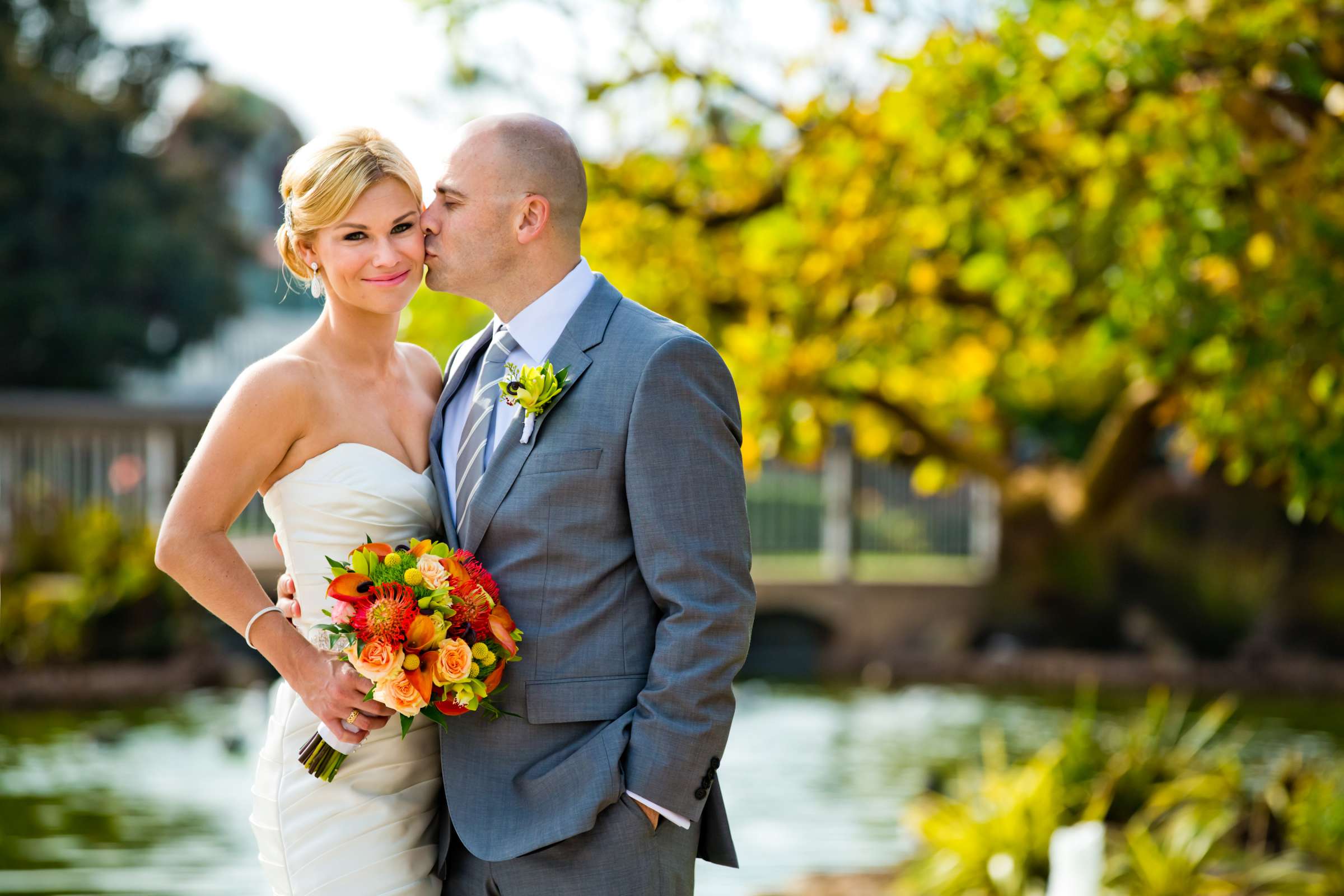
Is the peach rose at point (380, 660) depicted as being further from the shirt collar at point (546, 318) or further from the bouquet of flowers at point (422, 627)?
the shirt collar at point (546, 318)

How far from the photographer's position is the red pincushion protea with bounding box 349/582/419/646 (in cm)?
234

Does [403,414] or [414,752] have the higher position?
[403,414]

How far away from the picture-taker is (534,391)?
2.52 metres

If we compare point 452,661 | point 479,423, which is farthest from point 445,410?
point 452,661

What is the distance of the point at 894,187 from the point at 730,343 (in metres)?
0.98

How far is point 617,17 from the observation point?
628 cm

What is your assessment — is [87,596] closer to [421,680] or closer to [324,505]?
[324,505]

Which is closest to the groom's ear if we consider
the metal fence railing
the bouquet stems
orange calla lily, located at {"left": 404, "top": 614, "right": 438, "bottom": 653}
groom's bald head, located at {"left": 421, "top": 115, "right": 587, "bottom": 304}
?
groom's bald head, located at {"left": 421, "top": 115, "right": 587, "bottom": 304}

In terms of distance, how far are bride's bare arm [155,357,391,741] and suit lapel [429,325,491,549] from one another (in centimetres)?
31

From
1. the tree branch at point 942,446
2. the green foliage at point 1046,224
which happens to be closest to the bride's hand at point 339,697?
the green foliage at point 1046,224

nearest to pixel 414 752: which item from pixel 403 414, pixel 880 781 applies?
pixel 403 414

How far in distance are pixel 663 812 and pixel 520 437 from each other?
2.22 ft

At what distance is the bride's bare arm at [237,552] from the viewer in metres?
2.52

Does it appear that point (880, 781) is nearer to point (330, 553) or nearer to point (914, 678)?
point (914, 678)
